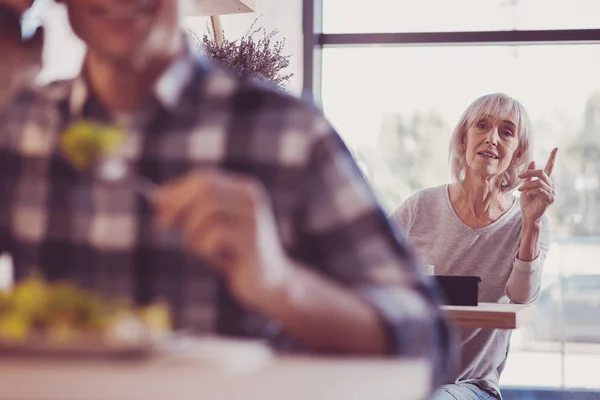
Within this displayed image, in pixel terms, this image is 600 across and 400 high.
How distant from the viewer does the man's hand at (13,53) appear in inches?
64.0

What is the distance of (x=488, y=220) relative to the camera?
3002 millimetres

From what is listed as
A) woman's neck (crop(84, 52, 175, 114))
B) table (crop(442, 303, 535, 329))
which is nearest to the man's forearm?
woman's neck (crop(84, 52, 175, 114))

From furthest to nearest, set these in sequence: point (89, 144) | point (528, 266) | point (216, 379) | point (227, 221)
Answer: point (528, 266)
point (89, 144)
point (227, 221)
point (216, 379)

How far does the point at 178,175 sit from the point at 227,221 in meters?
0.37

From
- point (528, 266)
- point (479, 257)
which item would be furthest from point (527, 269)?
point (479, 257)

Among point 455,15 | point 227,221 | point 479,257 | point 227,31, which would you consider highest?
point 455,15

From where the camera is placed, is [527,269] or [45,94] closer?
[45,94]

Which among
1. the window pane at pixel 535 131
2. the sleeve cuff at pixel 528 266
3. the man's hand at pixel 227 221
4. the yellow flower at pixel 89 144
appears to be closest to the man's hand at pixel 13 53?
the yellow flower at pixel 89 144

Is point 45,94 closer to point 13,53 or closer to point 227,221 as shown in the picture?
point 13,53

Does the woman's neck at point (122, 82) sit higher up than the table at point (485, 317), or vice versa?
the woman's neck at point (122, 82)

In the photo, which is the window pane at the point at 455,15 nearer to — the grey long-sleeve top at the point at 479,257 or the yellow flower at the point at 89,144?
the grey long-sleeve top at the point at 479,257

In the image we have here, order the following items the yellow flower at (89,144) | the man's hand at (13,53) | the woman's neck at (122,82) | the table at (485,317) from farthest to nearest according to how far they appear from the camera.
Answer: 1. the table at (485,317)
2. the man's hand at (13,53)
3. the woman's neck at (122,82)
4. the yellow flower at (89,144)

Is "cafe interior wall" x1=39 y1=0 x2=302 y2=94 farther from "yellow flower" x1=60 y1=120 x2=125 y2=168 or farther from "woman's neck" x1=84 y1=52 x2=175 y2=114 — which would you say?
"yellow flower" x1=60 y1=120 x2=125 y2=168

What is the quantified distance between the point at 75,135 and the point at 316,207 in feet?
1.03
